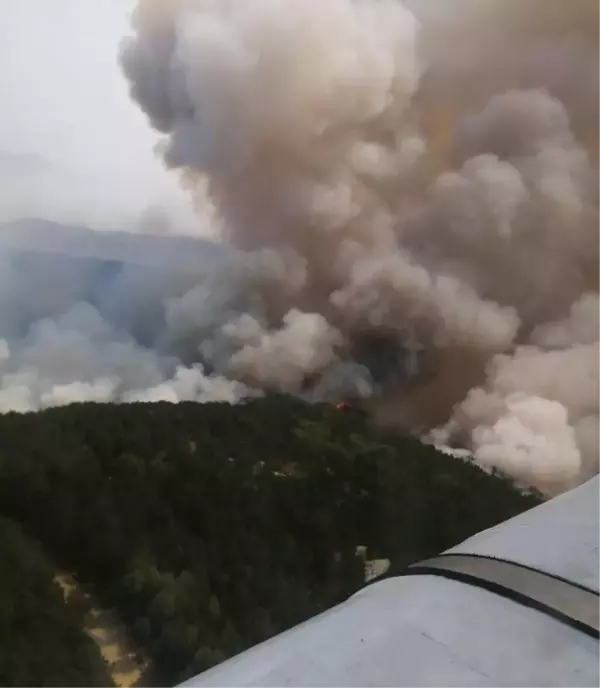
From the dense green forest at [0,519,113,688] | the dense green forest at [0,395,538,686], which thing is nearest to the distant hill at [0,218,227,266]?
the dense green forest at [0,395,538,686]

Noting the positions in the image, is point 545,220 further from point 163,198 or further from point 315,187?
point 163,198

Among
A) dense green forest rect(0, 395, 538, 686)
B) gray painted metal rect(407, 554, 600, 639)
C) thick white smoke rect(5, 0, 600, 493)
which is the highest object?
thick white smoke rect(5, 0, 600, 493)

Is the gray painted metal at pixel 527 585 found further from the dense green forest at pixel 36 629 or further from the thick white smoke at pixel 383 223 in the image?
the thick white smoke at pixel 383 223

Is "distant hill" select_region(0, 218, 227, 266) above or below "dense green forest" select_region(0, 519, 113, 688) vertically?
above

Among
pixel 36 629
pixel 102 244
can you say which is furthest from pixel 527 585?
pixel 102 244

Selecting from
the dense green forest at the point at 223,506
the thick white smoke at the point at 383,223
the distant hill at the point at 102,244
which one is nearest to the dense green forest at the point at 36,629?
the dense green forest at the point at 223,506

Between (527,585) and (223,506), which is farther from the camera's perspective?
(223,506)

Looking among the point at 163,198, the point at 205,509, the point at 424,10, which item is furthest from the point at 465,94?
the point at 205,509

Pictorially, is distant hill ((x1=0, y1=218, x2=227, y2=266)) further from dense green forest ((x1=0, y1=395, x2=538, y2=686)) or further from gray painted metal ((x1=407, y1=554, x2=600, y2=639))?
gray painted metal ((x1=407, y1=554, x2=600, y2=639))

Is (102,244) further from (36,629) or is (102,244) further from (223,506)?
(36,629)
